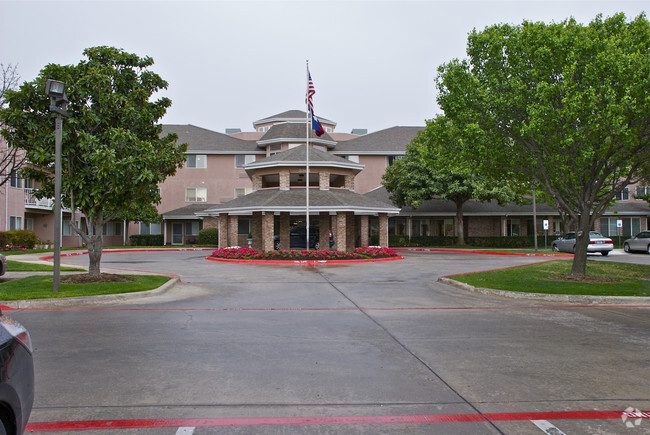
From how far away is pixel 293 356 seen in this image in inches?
262

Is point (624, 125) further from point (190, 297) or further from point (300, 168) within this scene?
point (300, 168)

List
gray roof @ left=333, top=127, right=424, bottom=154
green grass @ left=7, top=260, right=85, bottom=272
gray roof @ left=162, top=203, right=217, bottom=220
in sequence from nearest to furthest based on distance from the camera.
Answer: green grass @ left=7, top=260, right=85, bottom=272 < gray roof @ left=162, top=203, right=217, bottom=220 < gray roof @ left=333, top=127, right=424, bottom=154

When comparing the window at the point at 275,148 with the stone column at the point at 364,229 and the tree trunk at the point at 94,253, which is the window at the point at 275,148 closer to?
the stone column at the point at 364,229

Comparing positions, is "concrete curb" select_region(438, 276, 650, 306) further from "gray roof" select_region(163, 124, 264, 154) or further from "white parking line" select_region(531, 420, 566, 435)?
"gray roof" select_region(163, 124, 264, 154)

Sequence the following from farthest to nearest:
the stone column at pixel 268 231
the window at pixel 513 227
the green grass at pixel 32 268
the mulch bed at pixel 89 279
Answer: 1. the window at pixel 513 227
2. the stone column at pixel 268 231
3. the green grass at pixel 32 268
4. the mulch bed at pixel 89 279

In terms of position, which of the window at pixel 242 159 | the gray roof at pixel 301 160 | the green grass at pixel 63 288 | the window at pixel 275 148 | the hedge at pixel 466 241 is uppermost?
the window at pixel 275 148

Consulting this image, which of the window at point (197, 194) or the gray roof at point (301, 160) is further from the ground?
the gray roof at point (301, 160)

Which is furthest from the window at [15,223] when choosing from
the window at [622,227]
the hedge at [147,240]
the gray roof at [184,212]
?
the window at [622,227]

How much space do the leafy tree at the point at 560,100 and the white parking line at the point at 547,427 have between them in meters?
10.8

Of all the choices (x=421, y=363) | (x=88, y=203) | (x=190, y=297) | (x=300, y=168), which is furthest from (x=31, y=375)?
(x=300, y=168)

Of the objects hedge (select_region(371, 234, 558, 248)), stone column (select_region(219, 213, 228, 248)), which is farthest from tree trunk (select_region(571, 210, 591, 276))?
hedge (select_region(371, 234, 558, 248))

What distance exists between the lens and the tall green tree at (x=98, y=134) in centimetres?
1334

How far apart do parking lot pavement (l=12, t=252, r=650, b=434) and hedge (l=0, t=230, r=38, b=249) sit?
1007 inches

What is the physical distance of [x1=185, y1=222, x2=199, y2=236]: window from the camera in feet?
154
